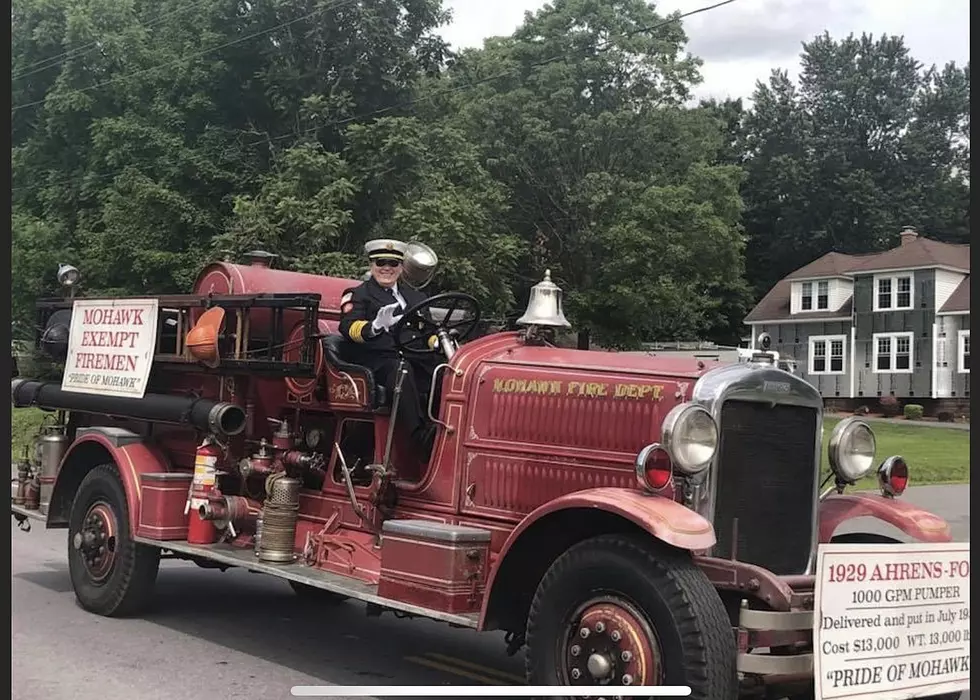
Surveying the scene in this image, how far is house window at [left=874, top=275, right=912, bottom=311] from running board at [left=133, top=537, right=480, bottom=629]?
3757 cm

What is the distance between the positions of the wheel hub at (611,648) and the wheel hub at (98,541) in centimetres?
368

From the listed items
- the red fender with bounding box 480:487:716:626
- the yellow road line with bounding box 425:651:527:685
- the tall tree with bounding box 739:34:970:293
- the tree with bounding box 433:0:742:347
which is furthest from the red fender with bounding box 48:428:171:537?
the tall tree with bounding box 739:34:970:293

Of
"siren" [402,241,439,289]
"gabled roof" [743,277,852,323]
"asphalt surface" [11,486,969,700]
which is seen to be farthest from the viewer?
"gabled roof" [743,277,852,323]

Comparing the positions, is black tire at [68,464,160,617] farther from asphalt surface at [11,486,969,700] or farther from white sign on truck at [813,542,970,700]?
white sign on truck at [813,542,970,700]

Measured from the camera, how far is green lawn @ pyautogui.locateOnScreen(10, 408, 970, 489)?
1739cm

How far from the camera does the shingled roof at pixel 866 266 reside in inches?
1492

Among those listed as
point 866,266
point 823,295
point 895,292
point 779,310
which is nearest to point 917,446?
point 895,292

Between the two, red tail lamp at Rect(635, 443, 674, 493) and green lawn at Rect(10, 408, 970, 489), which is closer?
red tail lamp at Rect(635, 443, 674, 493)

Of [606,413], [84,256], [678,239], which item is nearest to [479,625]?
[606,413]

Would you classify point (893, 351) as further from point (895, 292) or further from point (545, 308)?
point (545, 308)

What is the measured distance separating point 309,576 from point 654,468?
2203 millimetres

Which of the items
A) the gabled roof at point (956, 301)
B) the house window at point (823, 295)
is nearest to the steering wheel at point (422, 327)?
the gabled roof at point (956, 301)

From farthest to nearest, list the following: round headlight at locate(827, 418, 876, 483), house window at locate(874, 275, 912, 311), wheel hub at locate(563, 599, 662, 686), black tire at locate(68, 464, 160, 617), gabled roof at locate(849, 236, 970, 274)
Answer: house window at locate(874, 275, 912, 311) → gabled roof at locate(849, 236, 970, 274) → black tire at locate(68, 464, 160, 617) → round headlight at locate(827, 418, 876, 483) → wheel hub at locate(563, 599, 662, 686)

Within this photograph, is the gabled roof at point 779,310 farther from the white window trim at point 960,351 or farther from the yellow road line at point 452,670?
the yellow road line at point 452,670
